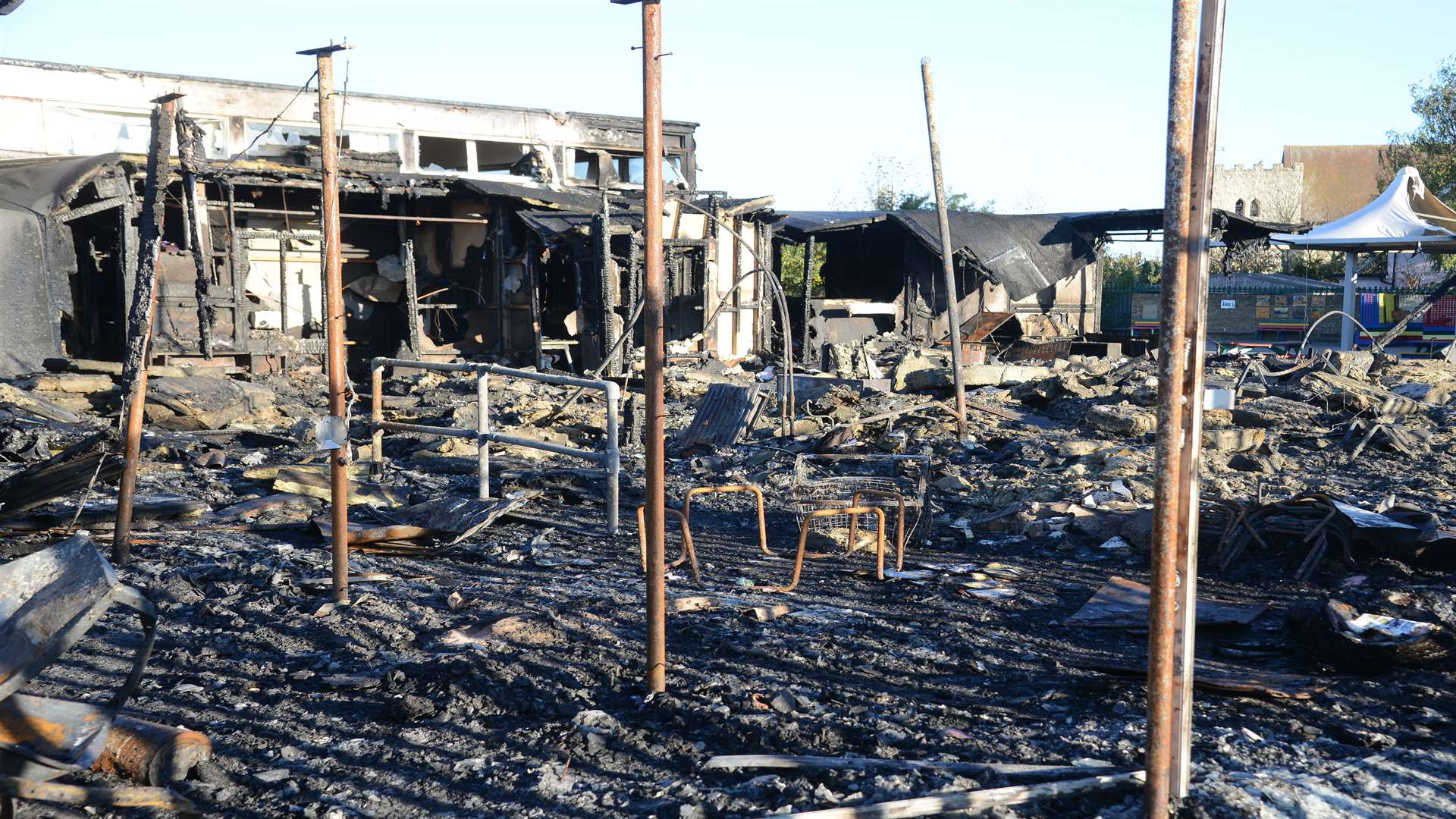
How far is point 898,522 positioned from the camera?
7.20 m

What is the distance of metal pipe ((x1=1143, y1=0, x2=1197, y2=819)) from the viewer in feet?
9.54

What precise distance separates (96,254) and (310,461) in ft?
30.7

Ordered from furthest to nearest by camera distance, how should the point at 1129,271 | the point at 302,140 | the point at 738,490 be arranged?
the point at 1129,271
the point at 302,140
the point at 738,490

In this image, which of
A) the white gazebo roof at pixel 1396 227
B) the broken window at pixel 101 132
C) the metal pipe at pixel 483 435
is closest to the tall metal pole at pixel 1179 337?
the metal pipe at pixel 483 435

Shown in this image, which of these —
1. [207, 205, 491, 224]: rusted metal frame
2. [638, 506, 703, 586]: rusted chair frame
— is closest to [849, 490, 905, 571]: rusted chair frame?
[638, 506, 703, 586]: rusted chair frame

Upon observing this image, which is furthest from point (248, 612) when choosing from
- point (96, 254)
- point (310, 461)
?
point (96, 254)

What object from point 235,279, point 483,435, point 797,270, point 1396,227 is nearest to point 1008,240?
point 1396,227

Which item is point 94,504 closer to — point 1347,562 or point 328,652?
point 328,652

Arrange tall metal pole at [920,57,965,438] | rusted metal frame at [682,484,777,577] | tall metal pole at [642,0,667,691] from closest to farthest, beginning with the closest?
1. tall metal pole at [642,0,667,691]
2. rusted metal frame at [682,484,777,577]
3. tall metal pole at [920,57,965,438]

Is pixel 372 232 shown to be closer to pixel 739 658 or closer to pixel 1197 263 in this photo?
pixel 739 658

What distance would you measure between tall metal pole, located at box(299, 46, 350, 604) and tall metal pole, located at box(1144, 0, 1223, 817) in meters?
4.04

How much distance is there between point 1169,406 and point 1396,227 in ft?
73.6

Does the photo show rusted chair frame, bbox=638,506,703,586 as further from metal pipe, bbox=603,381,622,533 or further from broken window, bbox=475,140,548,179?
broken window, bbox=475,140,548,179

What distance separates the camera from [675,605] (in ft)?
19.3
